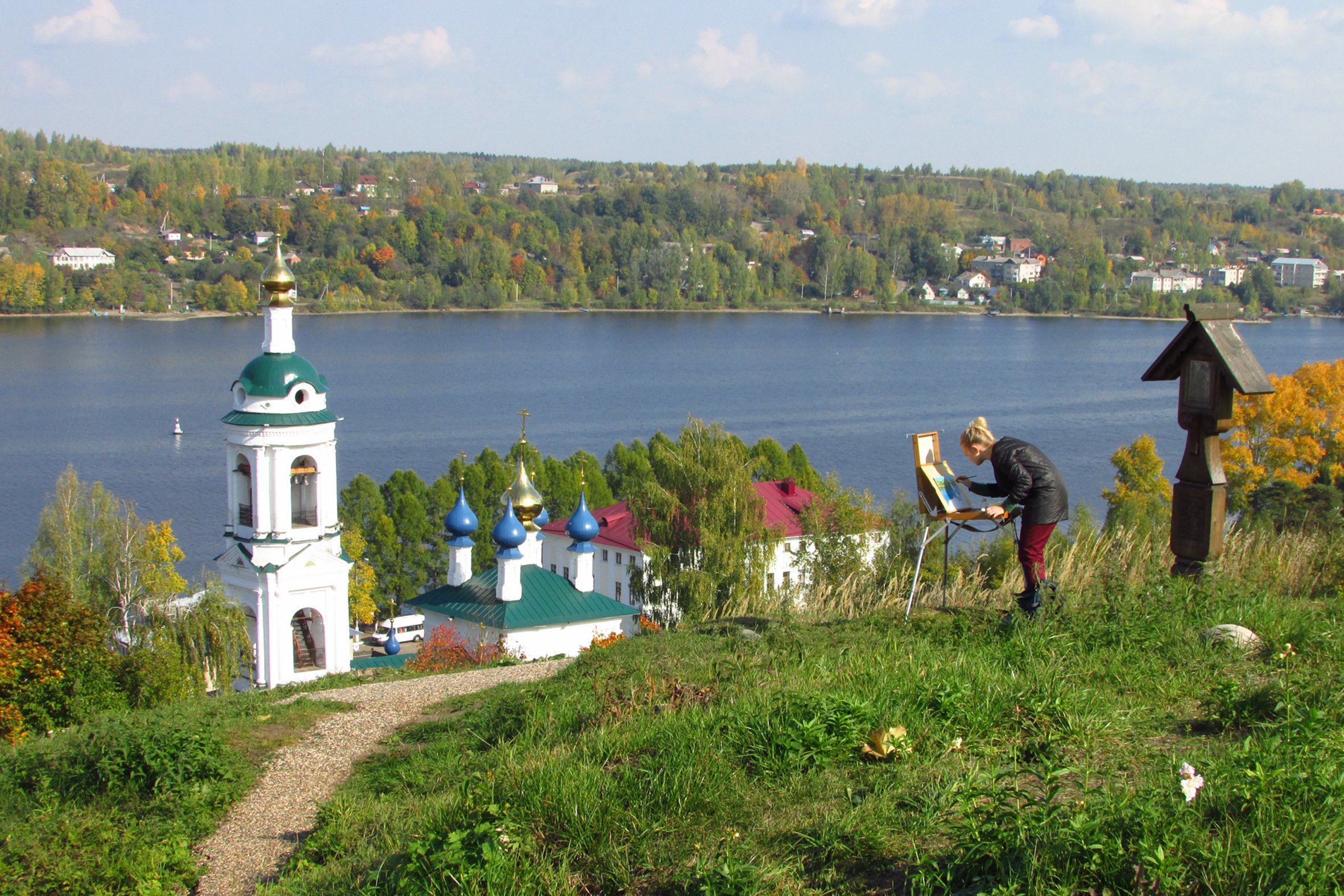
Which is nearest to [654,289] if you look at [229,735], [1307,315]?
[1307,315]

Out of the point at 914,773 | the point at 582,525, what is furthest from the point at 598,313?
the point at 914,773

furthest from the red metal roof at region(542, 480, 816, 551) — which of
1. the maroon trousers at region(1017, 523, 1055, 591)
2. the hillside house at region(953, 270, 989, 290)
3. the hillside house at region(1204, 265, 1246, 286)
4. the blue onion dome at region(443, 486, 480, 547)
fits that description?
the hillside house at region(1204, 265, 1246, 286)

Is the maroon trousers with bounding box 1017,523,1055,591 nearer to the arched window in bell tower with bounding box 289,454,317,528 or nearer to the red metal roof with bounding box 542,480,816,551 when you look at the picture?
the arched window in bell tower with bounding box 289,454,317,528

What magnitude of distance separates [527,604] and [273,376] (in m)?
3.18

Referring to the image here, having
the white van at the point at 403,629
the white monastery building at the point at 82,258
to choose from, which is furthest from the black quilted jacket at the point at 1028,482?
the white monastery building at the point at 82,258

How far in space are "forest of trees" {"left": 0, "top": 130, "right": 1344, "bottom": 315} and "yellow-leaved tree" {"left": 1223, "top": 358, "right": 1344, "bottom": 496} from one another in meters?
63.4

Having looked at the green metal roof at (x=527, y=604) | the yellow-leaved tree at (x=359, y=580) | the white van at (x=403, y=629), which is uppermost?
the green metal roof at (x=527, y=604)

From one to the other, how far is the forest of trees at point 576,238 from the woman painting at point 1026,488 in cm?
7681

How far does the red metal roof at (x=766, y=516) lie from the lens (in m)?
21.1

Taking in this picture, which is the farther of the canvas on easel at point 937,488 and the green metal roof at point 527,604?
the green metal roof at point 527,604

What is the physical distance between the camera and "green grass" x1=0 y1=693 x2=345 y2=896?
12.3ft

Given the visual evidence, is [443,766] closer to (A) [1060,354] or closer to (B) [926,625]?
(B) [926,625]

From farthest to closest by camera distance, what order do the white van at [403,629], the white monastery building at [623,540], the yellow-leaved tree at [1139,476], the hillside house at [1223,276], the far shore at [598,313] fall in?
the hillside house at [1223,276]
the far shore at [598,313]
the yellow-leaved tree at [1139,476]
the white van at [403,629]
the white monastery building at [623,540]

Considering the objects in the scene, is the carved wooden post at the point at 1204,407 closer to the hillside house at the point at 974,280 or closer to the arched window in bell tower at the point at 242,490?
the arched window in bell tower at the point at 242,490
